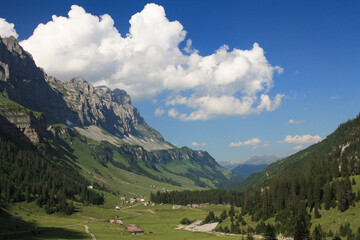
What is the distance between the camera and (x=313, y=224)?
111438mm

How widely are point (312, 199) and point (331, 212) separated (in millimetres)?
14985

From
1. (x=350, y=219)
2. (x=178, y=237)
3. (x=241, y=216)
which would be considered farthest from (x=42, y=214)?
(x=350, y=219)

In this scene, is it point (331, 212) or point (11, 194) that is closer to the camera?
point (331, 212)

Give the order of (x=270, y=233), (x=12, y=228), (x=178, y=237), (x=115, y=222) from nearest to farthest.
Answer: (x=270, y=233)
(x=12, y=228)
(x=178, y=237)
(x=115, y=222)

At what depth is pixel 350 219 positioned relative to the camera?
10019 centimetres

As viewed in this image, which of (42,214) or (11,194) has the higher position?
(11,194)

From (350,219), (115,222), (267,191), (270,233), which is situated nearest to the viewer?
(350,219)

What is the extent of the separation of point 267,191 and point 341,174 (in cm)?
3766

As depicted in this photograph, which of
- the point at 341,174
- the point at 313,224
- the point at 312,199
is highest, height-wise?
the point at 341,174

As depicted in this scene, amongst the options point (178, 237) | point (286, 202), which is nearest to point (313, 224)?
point (286, 202)

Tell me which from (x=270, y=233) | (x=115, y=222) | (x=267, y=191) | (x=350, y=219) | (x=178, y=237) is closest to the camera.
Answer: (x=350, y=219)

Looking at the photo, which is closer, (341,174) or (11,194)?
(341,174)

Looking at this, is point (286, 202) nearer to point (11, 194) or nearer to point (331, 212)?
point (331, 212)

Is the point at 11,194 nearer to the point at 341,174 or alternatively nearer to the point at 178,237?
the point at 178,237
